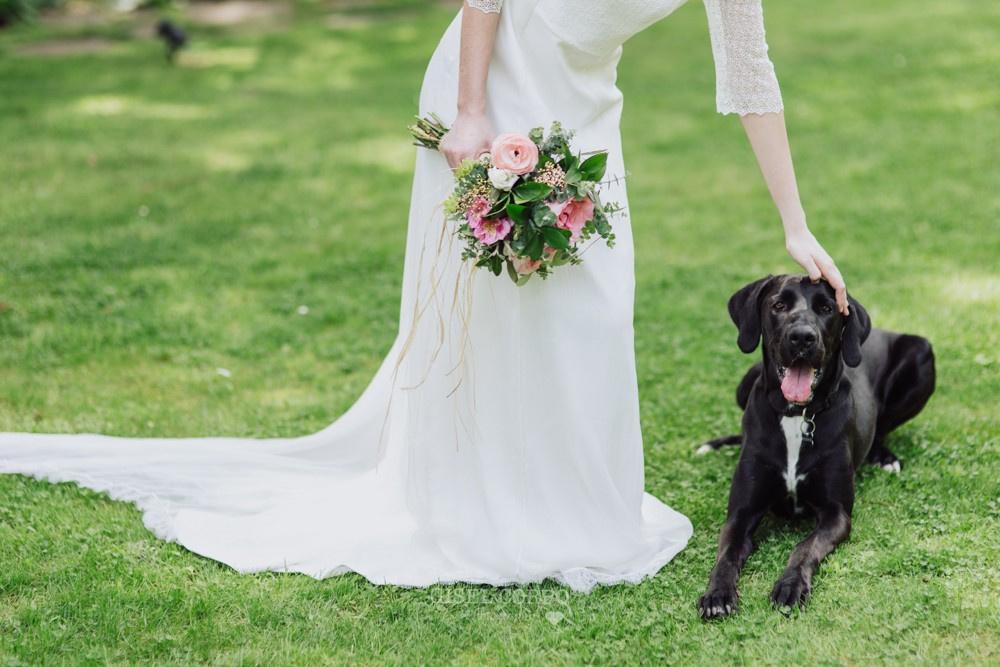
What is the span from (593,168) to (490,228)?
0.39m

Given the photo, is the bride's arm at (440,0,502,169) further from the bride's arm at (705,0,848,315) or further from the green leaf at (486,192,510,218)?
the bride's arm at (705,0,848,315)

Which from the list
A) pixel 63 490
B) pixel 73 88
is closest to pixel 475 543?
pixel 63 490

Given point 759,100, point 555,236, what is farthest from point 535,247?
point 759,100

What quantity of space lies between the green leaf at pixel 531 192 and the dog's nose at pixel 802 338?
1.12m

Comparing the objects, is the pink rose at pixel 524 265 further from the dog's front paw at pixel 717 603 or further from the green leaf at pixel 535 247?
the dog's front paw at pixel 717 603

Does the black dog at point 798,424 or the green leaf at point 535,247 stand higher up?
the green leaf at point 535,247

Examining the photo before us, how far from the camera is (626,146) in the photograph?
10906 millimetres

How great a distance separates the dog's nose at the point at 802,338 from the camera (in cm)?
424

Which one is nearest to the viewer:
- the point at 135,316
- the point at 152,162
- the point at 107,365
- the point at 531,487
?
the point at 531,487

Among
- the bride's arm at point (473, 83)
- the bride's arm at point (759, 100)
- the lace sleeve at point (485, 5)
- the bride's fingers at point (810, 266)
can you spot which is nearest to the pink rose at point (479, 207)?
the bride's arm at point (473, 83)

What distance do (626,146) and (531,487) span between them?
705 cm

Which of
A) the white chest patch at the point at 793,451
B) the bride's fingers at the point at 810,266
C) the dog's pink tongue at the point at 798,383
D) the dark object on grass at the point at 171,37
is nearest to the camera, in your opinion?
the bride's fingers at the point at 810,266

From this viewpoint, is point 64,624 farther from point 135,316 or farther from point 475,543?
point 135,316

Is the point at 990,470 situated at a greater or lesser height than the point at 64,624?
lesser
